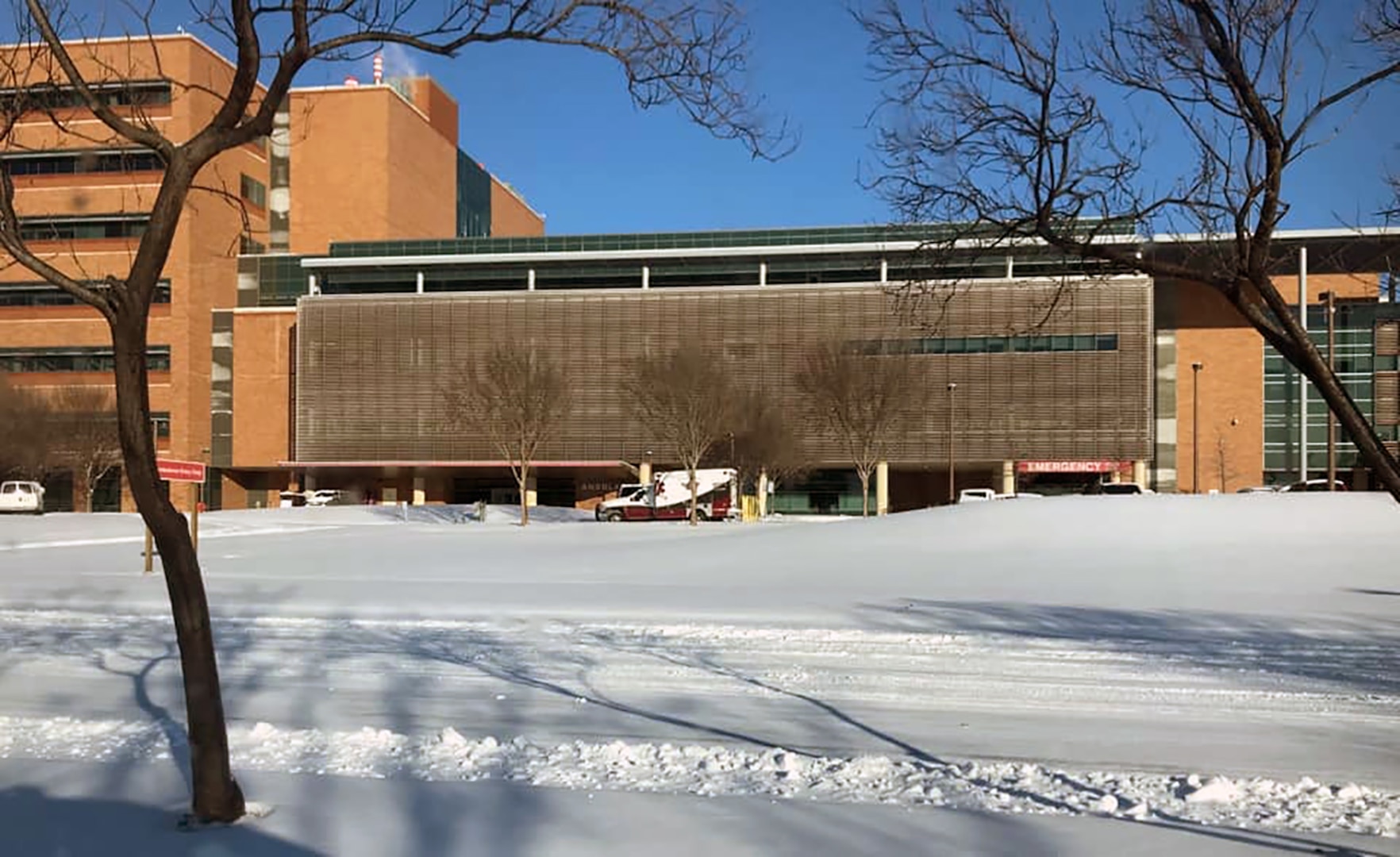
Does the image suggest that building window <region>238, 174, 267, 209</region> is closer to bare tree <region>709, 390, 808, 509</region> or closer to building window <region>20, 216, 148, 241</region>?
building window <region>20, 216, 148, 241</region>

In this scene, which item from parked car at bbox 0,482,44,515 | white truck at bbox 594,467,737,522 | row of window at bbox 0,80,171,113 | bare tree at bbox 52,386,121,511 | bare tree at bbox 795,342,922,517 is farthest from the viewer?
bare tree at bbox 52,386,121,511

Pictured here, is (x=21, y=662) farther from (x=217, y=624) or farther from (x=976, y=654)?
(x=976, y=654)

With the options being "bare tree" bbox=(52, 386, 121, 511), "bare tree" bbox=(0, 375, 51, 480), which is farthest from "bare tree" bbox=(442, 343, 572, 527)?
"bare tree" bbox=(0, 375, 51, 480)

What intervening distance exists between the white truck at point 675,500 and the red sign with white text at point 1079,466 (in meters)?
25.5

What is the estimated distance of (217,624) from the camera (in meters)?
14.6

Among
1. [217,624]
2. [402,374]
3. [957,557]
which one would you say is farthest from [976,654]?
[402,374]

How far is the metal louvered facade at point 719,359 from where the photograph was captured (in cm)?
7288

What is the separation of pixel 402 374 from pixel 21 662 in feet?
230

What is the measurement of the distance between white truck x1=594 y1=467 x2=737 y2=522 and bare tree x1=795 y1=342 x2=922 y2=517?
576 centimetres

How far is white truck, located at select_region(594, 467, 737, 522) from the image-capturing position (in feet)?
180

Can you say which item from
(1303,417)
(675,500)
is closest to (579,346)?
(675,500)

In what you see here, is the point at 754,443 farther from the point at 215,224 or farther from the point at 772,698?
the point at 772,698

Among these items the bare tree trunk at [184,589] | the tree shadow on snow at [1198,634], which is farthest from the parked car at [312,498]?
the bare tree trunk at [184,589]

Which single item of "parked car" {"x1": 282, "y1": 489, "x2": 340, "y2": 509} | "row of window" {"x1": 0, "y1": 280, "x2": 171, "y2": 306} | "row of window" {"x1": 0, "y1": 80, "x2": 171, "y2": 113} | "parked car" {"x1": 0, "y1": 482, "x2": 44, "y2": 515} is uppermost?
"row of window" {"x1": 0, "y1": 280, "x2": 171, "y2": 306}
